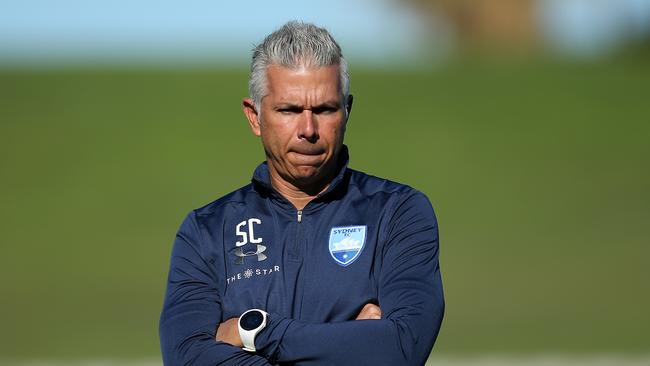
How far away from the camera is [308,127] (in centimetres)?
355

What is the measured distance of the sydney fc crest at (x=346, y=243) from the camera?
11.8ft

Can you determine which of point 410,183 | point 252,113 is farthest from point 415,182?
point 252,113

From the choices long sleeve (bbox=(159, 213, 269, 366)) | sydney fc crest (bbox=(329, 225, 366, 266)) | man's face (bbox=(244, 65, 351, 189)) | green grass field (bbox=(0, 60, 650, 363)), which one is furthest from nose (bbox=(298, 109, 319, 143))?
green grass field (bbox=(0, 60, 650, 363))

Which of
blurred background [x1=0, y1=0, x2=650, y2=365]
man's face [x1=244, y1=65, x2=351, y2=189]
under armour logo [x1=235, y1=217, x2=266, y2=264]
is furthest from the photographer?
→ blurred background [x1=0, y1=0, x2=650, y2=365]

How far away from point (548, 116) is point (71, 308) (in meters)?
9.17

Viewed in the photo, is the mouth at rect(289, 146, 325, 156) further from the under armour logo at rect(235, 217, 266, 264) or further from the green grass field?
the green grass field

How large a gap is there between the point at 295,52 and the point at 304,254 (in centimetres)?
59

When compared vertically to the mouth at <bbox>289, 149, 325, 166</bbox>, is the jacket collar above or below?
below

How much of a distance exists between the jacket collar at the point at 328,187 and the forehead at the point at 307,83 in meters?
0.23

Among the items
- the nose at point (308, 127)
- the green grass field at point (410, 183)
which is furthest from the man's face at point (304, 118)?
the green grass field at point (410, 183)

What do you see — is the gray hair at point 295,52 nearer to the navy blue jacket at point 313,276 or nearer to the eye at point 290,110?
the eye at point 290,110

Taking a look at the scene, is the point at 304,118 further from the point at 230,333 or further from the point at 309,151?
the point at 230,333

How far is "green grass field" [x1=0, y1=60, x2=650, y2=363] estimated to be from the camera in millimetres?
13156

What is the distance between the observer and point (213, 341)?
A: 360 centimetres
